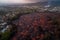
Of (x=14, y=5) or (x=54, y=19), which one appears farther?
(x=14, y=5)

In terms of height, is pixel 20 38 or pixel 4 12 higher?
pixel 4 12

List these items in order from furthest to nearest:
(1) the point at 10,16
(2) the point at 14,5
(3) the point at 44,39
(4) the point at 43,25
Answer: (2) the point at 14,5, (1) the point at 10,16, (4) the point at 43,25, (3) the point at 44,39

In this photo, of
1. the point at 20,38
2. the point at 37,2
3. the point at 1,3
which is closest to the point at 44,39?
the point at 20,38

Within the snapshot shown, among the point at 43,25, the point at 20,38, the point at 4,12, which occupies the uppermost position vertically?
the point at 4,12

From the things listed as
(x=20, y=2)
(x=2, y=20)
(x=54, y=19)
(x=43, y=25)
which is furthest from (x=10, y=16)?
(x=54, y=19)

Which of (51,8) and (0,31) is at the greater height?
(51,8)

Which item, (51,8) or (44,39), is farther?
(51,8)

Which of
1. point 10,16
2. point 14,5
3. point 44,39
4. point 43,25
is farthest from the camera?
point 14,5

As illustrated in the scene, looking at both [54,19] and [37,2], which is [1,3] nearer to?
[37,2]

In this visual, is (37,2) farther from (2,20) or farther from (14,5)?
(2,20)
